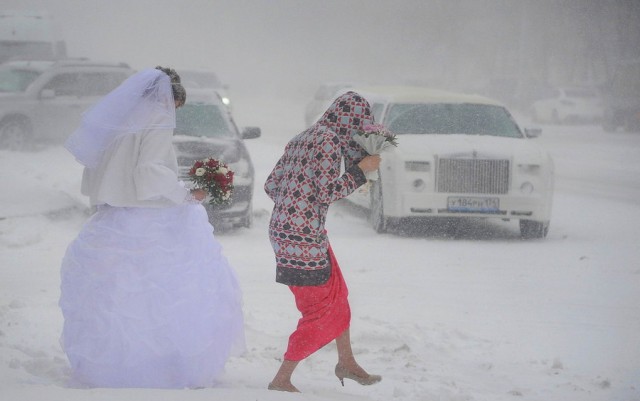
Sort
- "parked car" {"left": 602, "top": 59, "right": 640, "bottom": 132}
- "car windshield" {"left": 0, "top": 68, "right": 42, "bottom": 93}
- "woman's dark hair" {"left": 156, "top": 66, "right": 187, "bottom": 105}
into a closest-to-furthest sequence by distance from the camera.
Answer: "woman's dark hair" {"left": 156, "top": 66, "right": 187, "bottom": 105} < "car windshield" {"left": 0, "top": 68, "right": 42, "bottom": 93} < "parked car" {"left": 602, "top": 59, "right": 640, "bottom": 132}

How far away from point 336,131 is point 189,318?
127 cm

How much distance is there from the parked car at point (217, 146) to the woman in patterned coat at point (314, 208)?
17.8 ft

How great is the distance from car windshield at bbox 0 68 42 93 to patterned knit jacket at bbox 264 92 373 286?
55.4 ft

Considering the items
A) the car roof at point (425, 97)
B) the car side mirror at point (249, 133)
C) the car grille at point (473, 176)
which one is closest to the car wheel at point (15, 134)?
the car side mirror at point (249, 133)

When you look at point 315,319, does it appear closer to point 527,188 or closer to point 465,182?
point 465,182

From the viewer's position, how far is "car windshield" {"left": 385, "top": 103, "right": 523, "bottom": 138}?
11.6 m

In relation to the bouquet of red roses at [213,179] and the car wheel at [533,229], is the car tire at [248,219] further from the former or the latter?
the bouquet of red roses at [213,179]

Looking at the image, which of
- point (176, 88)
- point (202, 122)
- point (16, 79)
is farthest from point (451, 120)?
point (16, 79)

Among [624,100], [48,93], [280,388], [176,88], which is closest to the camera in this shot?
[280,388]

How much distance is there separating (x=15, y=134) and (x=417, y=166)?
10.7 m

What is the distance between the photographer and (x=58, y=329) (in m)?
6.42

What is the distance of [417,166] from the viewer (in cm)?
1070

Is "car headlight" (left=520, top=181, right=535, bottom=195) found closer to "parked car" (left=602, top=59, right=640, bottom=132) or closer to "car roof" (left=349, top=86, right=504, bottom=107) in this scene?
"car roof" (left=349, top=86, right=504, bottom=107)

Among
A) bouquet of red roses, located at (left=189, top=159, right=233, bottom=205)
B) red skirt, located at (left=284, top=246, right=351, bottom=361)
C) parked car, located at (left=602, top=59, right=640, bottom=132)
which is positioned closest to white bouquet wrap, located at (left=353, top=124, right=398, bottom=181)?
red skirt, located at (left=284, top=246, right=351, bottom=361)
